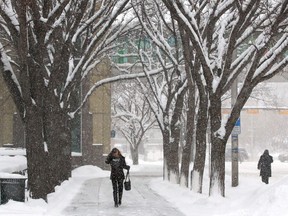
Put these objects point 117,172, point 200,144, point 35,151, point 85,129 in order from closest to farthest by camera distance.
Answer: point 35,151, point 117,172, point 200,144, point 85,129

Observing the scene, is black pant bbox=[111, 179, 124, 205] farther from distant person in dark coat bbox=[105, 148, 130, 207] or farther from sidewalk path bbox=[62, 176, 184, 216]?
sidewalk path bbox=[62, 176, 184, 216]

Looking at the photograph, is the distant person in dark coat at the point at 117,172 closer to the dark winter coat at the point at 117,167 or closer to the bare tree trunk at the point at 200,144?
the dark winter coat at the point at 117,167

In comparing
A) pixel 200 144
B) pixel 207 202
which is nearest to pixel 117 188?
pixel 207 202

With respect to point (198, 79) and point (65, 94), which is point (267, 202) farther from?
point (65, 94)

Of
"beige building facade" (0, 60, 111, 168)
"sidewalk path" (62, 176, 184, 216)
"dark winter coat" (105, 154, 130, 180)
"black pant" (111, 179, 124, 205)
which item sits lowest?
"sidewalk path" (62, 176, 184, 216)

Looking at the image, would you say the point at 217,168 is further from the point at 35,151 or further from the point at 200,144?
the point at 35,151

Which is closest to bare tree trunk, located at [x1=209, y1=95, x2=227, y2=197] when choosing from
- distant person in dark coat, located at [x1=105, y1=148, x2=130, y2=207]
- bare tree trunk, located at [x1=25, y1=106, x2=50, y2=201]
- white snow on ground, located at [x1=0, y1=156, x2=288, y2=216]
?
white snow on ground, located at [x1=0, y1=156, x2=288, y2=216]

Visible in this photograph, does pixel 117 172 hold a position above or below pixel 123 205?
above

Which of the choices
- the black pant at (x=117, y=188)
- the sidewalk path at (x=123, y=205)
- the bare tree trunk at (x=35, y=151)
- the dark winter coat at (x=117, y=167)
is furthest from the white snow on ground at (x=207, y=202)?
the dark winter coat at (x=117, y=167)

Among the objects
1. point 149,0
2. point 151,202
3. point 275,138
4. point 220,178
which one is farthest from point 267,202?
point 275,138

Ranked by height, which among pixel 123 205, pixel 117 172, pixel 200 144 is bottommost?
pixel 123 205

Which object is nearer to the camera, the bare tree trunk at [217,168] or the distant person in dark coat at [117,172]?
the distant person in dark coat at [117,172]

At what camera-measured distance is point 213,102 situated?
15.2m

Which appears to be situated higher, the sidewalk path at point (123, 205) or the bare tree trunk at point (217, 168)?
the bare tree trunk at point (217, 168)
